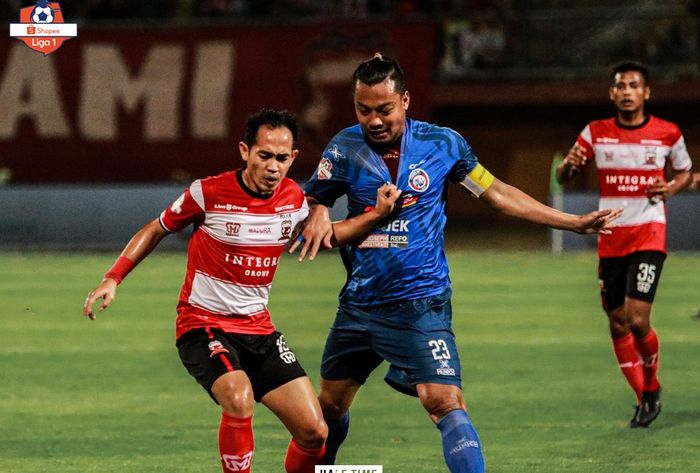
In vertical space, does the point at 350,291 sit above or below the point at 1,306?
above

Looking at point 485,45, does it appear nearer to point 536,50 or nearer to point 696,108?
point 536,50

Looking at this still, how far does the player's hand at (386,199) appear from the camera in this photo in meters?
5.93

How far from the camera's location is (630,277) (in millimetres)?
9141

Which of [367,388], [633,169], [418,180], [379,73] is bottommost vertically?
[367,388]

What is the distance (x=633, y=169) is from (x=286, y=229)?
369 cm

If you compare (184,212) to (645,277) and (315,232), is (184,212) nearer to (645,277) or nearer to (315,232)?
(315,232)

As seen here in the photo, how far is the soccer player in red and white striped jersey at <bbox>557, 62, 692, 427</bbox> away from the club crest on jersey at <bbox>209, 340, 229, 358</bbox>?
3.55 meters

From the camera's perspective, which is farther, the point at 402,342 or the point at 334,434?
the point at 334,434

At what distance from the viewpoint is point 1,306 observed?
51.9 feet

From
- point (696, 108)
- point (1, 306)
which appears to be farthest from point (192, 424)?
point (696, 108)

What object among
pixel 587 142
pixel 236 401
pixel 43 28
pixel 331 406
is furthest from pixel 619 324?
pixel 43 28

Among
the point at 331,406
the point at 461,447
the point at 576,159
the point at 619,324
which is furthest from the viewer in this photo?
the point at 619,324

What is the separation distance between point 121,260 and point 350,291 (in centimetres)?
116

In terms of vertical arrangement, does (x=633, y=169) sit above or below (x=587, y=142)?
below
